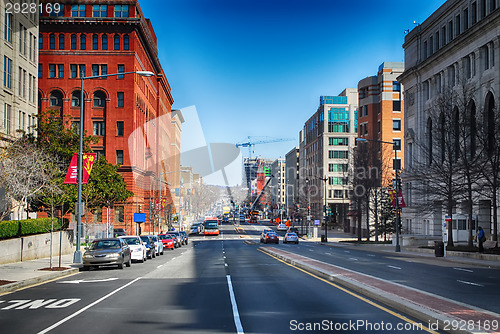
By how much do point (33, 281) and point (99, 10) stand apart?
2557 inches

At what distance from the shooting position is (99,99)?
7800cm

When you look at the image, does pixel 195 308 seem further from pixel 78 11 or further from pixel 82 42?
pixel 78 11

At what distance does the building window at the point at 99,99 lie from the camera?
255 ft

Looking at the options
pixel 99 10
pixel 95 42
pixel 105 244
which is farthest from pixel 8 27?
pixel 99 10

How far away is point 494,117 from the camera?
3553 centimetres

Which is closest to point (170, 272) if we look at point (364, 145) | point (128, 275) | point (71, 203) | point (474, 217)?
point (128, 275)

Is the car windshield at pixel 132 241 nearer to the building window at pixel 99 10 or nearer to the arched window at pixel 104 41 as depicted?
the arched window at pixel 104 41

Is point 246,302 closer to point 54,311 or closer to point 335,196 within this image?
point 54,311

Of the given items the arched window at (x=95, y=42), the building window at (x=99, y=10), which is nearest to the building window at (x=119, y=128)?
the arched window at (x=95, y=42)

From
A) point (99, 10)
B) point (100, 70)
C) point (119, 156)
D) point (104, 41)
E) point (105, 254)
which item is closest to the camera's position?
point (105, 254)

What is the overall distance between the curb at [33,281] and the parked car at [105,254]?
2.70ft

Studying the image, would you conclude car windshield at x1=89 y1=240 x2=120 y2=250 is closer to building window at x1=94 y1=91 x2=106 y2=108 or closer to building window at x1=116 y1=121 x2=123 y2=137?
building window at x1=116 y1=121 x2=123 y2=137

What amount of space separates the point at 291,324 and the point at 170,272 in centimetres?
1506

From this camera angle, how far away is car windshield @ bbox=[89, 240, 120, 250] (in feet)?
90.8
